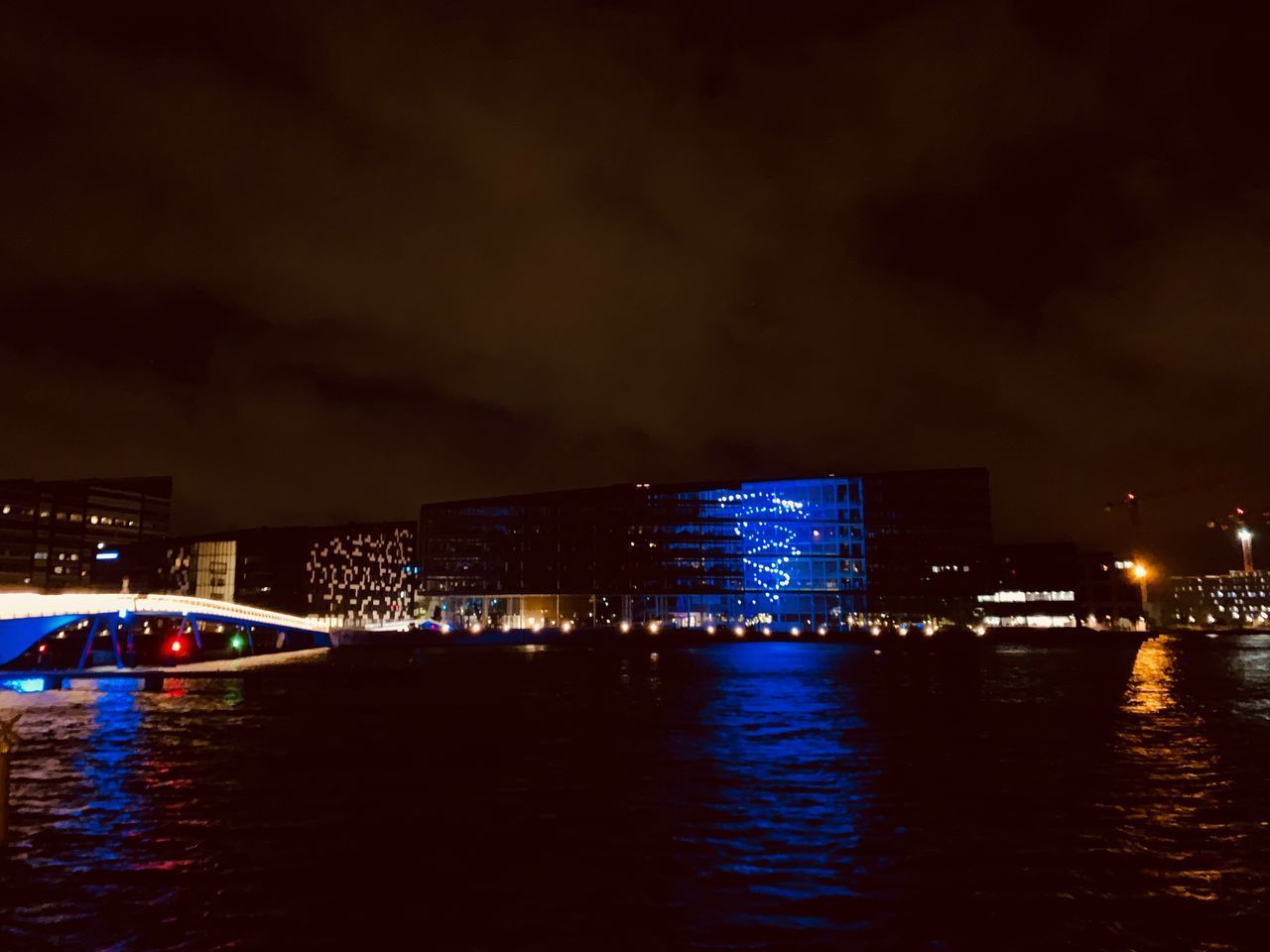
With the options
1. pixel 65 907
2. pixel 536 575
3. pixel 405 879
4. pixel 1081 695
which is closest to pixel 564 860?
pixel 405 879

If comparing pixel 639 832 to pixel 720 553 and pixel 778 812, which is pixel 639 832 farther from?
pixel 720 553

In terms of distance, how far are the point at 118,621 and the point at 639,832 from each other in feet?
245

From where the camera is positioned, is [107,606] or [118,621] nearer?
[107,606]

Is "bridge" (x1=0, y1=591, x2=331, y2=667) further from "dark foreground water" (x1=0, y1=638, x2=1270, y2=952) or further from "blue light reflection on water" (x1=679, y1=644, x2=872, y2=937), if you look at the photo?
"blue light reflection on water" (x1=679, y1=644, x2=872, y2=937)

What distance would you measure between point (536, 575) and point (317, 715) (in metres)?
147

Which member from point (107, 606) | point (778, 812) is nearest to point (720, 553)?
point (107, 606)

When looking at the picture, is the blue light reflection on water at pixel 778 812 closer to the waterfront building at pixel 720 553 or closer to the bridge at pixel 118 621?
the bridge at pixel 118 621

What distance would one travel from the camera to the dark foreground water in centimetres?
1288

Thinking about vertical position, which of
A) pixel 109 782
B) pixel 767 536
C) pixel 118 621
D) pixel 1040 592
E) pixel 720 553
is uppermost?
pixel 767 536

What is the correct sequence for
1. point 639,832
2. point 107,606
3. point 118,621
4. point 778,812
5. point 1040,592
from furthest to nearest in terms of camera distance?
point 1040,592
point 118,621
point 107,606
point 778,812
point 639,832

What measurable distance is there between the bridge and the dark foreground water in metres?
27.4

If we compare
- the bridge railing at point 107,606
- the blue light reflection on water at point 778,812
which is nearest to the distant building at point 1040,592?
the bridge railing at point 107,606

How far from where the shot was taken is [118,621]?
78438 millimetres

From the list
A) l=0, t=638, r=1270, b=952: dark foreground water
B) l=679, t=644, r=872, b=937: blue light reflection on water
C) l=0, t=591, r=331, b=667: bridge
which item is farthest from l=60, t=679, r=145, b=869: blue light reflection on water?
l=0, t=591, r=331, b=667: bridge
